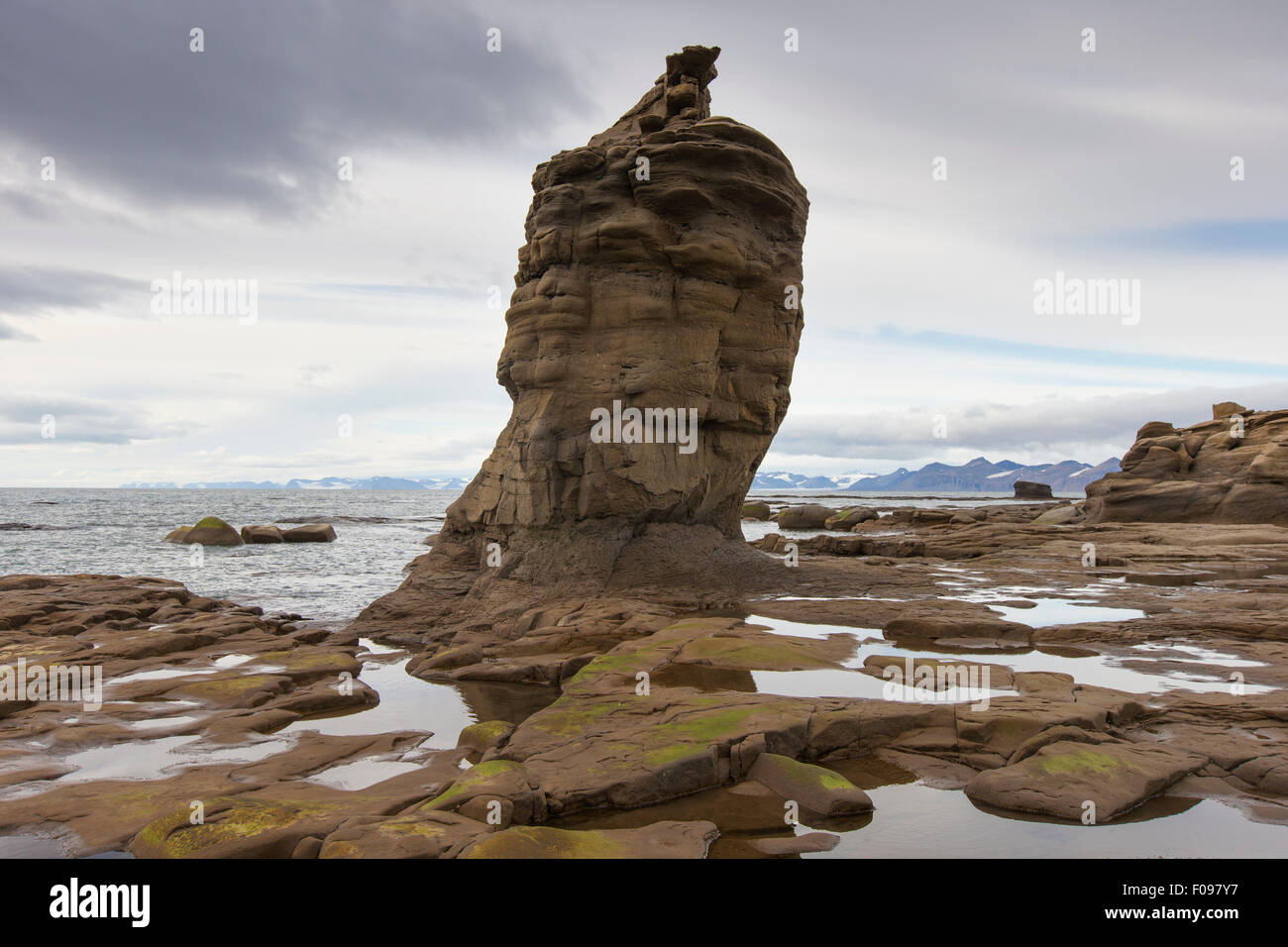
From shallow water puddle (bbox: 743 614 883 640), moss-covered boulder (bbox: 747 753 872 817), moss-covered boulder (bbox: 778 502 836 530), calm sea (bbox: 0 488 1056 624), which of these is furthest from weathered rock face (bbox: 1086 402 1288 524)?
moss-covered boulder (bbox: 747 753 872 817)

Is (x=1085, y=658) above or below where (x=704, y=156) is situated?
below

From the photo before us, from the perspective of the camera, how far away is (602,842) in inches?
245

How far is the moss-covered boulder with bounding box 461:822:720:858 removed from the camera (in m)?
5.75

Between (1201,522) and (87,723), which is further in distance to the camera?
(1201,522)

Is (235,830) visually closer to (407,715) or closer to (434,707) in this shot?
(407,715)

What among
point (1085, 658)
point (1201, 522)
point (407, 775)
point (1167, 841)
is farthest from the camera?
point (1201, 522)

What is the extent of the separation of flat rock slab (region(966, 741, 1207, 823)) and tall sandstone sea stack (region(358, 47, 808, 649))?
12.1m

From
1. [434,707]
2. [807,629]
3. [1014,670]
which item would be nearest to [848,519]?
[807,629]

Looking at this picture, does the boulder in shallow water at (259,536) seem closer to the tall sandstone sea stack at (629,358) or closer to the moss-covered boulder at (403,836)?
the tall sandstone sea stack at (629,358)

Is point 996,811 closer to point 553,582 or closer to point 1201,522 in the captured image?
point 553,582

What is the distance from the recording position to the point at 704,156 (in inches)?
768

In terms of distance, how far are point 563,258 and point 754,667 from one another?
12.9 meters

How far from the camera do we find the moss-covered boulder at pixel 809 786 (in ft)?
23.3
